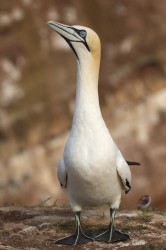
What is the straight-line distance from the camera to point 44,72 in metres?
12.8

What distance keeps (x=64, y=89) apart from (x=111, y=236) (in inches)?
306

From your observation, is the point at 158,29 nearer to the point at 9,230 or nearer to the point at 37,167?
the point at 37,167

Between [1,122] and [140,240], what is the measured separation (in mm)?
7785

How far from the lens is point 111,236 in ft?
17.4

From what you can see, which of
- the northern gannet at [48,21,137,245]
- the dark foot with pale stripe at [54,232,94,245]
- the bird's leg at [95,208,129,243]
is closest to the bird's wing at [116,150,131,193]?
the northern gannet at [48,21,137,245]

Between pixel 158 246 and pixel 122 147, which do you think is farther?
pixel 122 147

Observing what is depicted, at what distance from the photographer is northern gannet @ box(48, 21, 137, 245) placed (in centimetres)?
499

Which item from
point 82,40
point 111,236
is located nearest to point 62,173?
point 111,236

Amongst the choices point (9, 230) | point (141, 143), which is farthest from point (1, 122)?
point (9, 230)

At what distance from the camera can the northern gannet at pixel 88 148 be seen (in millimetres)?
4988

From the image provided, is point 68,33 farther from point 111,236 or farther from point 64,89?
point 64,89

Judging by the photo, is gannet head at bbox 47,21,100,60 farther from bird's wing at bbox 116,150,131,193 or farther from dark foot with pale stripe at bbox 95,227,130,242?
dark foot with pale stripe at bbox 95,227,130,242

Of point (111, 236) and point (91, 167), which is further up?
point (91, 167)

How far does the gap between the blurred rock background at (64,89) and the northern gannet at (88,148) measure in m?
7.50
